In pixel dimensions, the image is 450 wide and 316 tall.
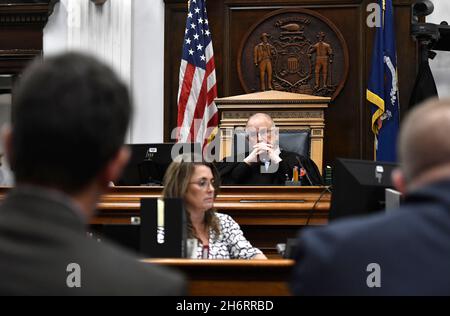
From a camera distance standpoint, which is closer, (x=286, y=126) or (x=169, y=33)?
(x=286, y=126)

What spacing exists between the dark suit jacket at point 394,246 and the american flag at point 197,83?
19.7ft

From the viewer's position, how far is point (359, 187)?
2939 mm

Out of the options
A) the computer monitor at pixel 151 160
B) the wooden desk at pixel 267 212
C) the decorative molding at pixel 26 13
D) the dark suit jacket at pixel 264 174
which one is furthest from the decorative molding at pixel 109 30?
the wooden desk at pixel 267 212

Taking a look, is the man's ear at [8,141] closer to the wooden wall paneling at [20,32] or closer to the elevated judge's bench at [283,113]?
the elevated judge's bench at [283,113]

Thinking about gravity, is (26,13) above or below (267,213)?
above

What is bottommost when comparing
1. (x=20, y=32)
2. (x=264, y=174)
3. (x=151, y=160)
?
(x=264, y=174)

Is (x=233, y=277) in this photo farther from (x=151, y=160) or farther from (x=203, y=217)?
(x=151, y=160)

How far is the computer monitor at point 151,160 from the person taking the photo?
4.92 m

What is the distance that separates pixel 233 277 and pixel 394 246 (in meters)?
1.39

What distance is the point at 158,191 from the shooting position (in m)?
4.61

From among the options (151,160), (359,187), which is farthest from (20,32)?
(359,187)

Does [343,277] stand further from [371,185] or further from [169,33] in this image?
[169,33]
